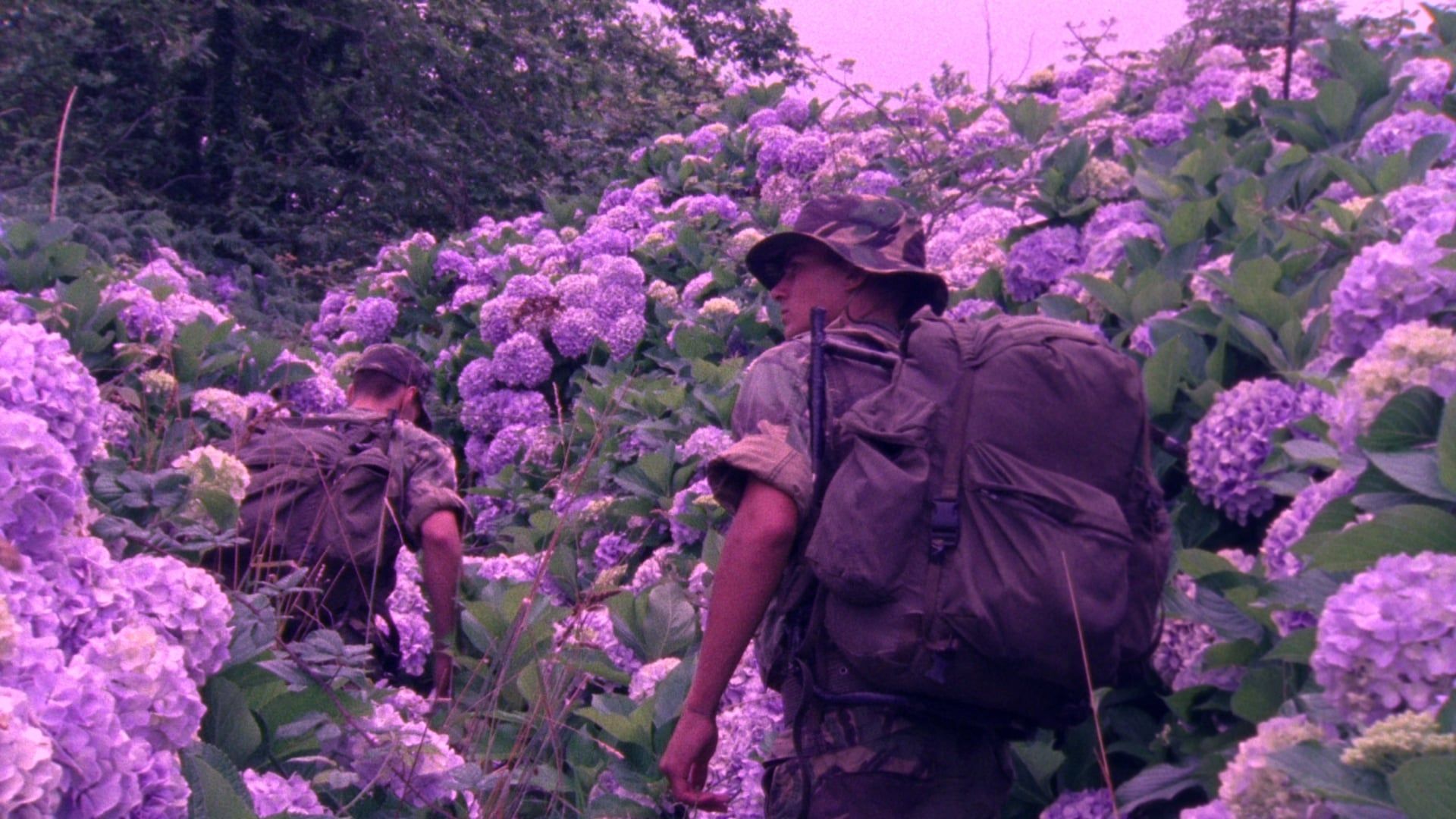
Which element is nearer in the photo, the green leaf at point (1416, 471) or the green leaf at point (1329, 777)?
the green leaf at point (1329, 777)

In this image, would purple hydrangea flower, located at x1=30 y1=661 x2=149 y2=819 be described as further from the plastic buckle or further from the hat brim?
the hat brim

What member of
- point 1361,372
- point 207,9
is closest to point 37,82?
point 207,9

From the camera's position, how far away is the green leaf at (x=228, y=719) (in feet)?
7.86

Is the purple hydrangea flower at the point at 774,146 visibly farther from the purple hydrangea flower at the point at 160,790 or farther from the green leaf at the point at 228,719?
the purple hydrangea flower at the point at 160,790

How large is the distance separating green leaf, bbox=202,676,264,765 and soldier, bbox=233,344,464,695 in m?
1.17

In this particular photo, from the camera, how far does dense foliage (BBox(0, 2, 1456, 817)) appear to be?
1742 millimetres

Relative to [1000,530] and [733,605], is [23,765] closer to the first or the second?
[733,605]

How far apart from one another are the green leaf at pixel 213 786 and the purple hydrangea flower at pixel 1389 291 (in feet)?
6.74

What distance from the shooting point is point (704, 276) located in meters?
6.35

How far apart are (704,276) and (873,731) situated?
4140 millimetres

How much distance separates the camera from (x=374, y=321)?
8266 mm

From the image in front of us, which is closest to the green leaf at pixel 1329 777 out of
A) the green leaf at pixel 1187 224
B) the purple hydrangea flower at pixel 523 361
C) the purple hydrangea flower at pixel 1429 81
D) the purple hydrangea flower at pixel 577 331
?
the green leaf at pixel 1187 224

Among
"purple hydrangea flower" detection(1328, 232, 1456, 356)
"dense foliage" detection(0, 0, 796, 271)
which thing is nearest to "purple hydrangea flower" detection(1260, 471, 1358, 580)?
"purple hydrangea flower" detection(1328, 232, 1456, 356)

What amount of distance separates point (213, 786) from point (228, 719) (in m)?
0.47
